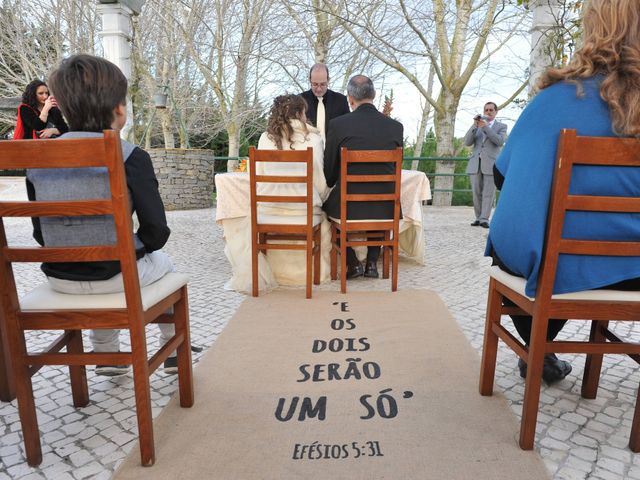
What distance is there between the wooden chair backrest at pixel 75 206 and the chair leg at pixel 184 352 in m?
0.37

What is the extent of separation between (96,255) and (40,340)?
1621 mm

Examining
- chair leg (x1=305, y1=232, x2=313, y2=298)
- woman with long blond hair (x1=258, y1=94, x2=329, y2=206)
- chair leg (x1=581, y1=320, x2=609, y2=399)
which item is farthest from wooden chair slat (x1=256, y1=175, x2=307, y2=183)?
chair leg (x1=581, y1=320, x2=609, y2=399)

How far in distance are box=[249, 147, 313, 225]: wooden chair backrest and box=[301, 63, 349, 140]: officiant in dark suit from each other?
60.9 inches

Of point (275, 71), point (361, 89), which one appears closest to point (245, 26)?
point (275, 71)

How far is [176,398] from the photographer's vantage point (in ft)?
6.24

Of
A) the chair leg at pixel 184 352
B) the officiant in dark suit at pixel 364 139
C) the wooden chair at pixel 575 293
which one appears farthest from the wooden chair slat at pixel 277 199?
the wooden chair at pixel 575 293

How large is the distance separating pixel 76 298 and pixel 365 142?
2.51 metres

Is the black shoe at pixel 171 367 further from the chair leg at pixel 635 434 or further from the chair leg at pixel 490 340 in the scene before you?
the chair leg at pixel 635 434

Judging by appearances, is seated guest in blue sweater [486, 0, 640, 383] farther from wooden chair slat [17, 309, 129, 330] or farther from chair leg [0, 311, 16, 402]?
→ chair leg [0, 311, 16, 402]

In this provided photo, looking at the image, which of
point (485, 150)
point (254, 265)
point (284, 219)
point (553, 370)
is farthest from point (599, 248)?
point (485, 150)

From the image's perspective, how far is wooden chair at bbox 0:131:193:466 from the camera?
123cm

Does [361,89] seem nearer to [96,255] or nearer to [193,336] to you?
[193,336]

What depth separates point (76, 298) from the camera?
1442 mm

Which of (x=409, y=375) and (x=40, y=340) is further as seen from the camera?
(x=40, y=340)
